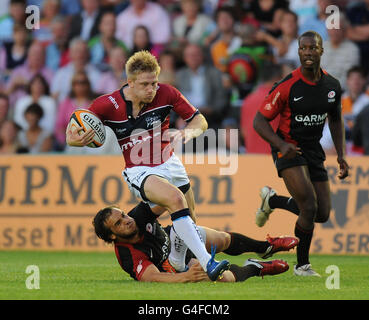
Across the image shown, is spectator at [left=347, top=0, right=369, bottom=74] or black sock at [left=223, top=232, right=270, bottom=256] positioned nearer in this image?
black sock at [left=223, top=232, right=270, bottom=256]

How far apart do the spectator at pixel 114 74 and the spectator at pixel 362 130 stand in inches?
185

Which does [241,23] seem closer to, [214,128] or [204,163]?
[214,128]

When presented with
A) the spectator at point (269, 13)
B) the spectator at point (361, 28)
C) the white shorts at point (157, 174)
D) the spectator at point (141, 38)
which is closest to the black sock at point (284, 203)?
the white shorts at point (157, 174)

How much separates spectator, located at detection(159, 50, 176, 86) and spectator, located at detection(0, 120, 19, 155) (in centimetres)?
297

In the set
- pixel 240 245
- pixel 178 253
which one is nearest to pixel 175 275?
pixel 178 253

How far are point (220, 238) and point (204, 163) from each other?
13.9 ft

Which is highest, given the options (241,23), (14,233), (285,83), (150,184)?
(241,23)

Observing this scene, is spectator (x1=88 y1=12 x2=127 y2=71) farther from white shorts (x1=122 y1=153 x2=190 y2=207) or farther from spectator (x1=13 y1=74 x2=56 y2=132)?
white shorts (x1=122 y1=153 x2=190 y2=207)

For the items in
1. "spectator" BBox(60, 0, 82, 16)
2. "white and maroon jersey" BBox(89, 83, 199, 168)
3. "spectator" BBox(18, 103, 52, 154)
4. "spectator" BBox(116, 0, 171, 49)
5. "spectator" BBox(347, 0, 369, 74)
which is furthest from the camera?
"spectator" BBox(60, 0, 82, 16)

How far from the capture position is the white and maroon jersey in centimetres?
873

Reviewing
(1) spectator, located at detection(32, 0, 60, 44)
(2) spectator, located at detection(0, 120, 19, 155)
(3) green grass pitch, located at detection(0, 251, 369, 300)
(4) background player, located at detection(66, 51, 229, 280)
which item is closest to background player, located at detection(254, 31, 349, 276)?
(3) green grass pitch, located at detection(0, 251, 369, 300)

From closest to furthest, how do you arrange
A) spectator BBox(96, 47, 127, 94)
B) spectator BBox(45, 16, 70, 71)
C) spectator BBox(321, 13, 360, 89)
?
spectator BBox(321, 13, 360, 89) < spectator BBox(96, 47, 127, 94) < spectator BBox(45, 16, 70, 71)

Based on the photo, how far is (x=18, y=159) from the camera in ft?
44.2

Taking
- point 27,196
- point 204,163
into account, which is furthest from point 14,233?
point 204,163
